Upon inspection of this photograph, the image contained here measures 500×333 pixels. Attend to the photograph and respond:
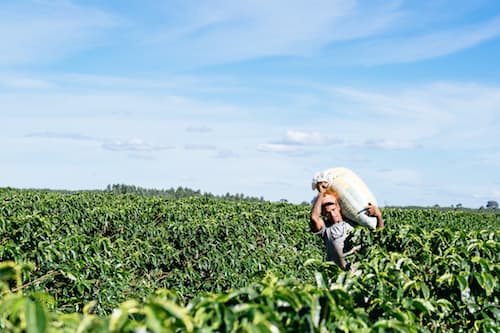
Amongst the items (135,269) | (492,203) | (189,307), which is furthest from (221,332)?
(492,203)

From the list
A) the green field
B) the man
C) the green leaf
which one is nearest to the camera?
the green leaf

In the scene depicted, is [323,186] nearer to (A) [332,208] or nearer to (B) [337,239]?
(A) [332,208]

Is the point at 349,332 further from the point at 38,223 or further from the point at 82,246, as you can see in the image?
the point at 38,223

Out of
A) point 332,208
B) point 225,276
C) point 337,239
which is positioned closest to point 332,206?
point 332,208

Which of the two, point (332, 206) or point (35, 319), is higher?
point (332, 206)

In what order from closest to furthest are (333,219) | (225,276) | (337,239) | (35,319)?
(35,319), (337,239), (333,219), (225,276)

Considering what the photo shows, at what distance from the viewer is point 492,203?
4069 centimetres

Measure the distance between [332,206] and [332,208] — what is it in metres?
0.02

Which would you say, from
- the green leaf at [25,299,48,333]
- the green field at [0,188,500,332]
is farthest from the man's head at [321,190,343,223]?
the green leaf at [25,299,48,333]

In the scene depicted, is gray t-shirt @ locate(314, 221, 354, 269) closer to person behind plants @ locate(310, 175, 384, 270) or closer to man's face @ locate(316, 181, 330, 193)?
person behind plants @ locate(310, 175, 384, 270)

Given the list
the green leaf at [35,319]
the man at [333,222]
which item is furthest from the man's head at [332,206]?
the green leaf at [35,319]

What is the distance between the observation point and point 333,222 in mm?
6961

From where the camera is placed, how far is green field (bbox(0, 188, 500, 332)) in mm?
2734

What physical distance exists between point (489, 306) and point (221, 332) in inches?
93.0
